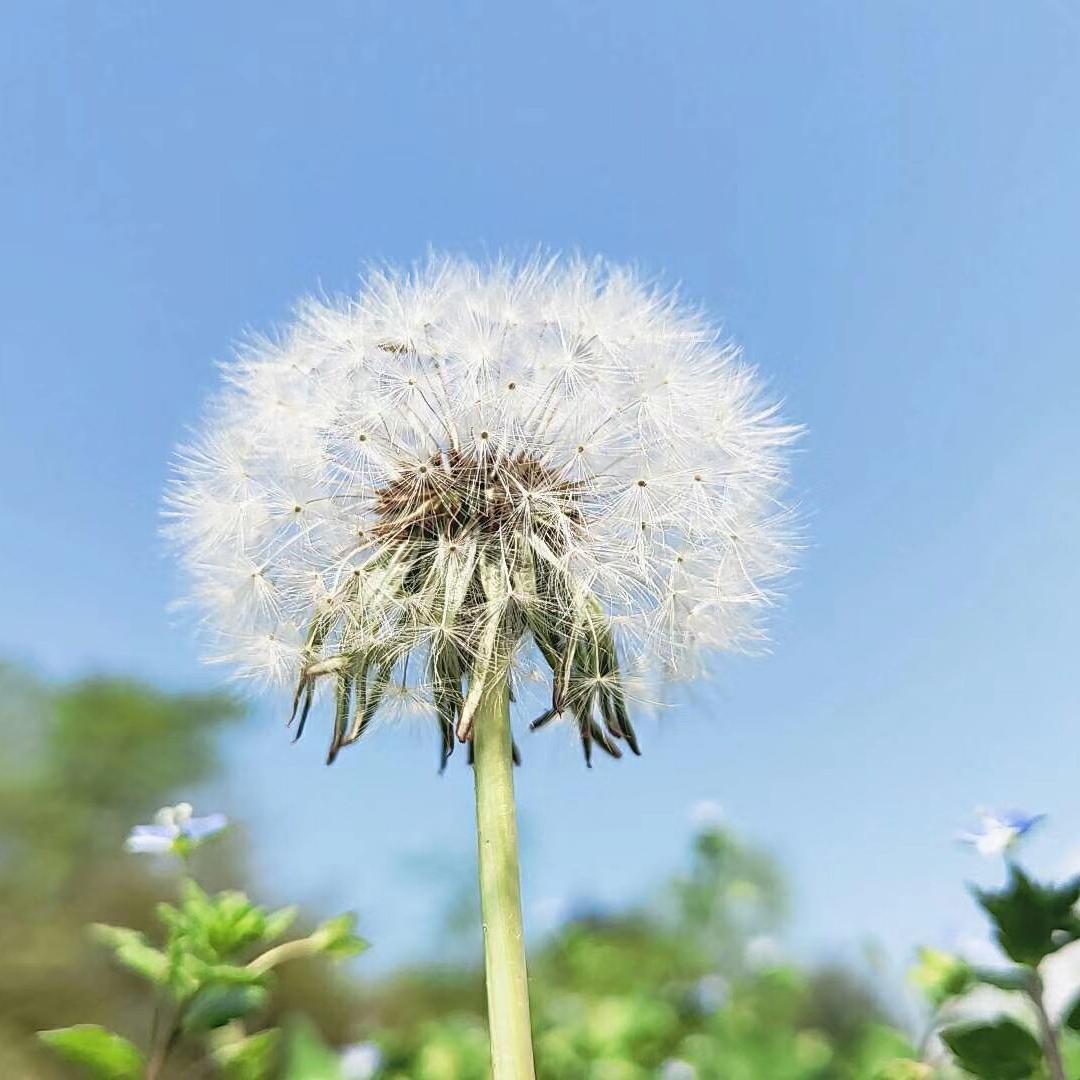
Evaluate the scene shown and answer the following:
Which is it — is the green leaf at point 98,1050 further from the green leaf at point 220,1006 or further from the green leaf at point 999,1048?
the green leaf at point 999,1048

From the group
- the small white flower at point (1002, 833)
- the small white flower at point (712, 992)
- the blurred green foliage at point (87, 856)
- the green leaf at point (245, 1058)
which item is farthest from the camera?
the blurred green foliage at point (87, 856)

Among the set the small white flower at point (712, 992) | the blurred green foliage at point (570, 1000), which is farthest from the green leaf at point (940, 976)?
the small white flower at point (712, 992)

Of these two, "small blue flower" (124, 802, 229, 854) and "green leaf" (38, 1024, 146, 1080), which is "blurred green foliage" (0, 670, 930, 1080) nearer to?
"green leaf" (38, 1024, 146, 1080)

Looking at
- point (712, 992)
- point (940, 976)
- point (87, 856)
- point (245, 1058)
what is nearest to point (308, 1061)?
point (245, 1058)

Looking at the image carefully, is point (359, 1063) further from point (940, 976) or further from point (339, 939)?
point (940, 976)

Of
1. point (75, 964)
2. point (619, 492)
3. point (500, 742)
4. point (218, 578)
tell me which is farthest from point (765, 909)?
point (75, 964)

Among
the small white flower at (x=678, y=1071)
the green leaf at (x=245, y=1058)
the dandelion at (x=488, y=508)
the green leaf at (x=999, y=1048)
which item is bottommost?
the green leaf at (x=999, y=1048)
